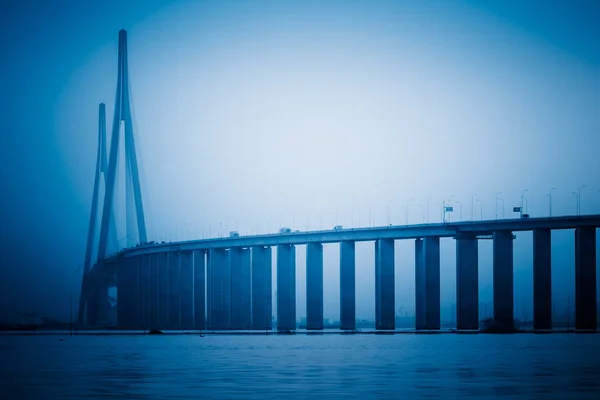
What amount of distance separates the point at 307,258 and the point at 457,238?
77.0 feet

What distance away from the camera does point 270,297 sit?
476ft

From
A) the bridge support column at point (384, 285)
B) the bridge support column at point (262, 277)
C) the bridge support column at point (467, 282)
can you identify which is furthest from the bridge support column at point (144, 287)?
the bridge support column at point (467, 282)

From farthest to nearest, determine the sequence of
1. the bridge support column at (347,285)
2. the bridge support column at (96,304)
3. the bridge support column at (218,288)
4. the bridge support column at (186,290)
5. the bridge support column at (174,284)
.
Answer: the bridge support column at (96,304) → the bridge support column at (186,290) → the bridge support column at (174,284) → the bridge support column at (218,288) → the bridge support column at (347,285)

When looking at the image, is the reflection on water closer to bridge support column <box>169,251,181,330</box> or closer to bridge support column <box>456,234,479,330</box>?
bridge support column <box>456,234,479,330</box>

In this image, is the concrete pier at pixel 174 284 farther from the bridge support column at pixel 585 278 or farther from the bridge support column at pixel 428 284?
the bridge support column at pixel 585 278

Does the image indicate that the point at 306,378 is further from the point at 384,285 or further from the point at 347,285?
the point at 347,285

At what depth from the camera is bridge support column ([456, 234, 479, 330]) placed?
11569 cm

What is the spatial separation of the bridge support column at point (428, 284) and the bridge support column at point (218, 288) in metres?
38.9

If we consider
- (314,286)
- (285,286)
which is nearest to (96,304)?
(285,286)

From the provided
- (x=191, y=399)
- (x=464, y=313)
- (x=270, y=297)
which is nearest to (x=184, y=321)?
(x=270, y=297)

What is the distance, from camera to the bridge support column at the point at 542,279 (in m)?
111

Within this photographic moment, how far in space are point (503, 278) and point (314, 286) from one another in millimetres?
27953

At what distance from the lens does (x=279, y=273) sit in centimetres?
14000

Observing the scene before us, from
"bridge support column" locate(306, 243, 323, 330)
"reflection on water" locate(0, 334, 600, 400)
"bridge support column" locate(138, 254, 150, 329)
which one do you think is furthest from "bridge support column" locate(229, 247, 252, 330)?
"reflection on water" locate(0, 334, 600, 400)
